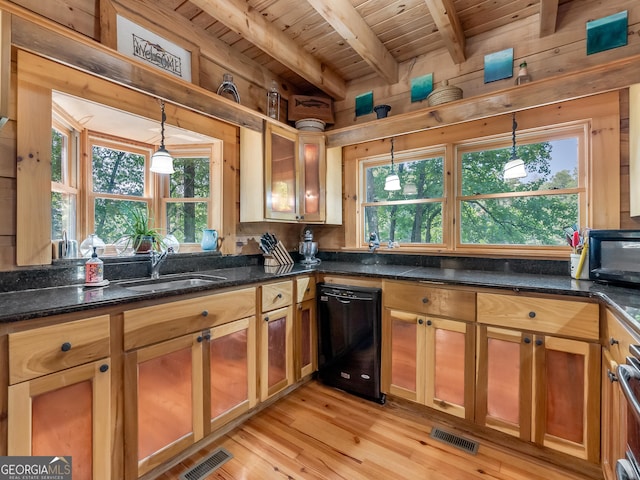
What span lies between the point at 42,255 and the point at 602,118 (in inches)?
133

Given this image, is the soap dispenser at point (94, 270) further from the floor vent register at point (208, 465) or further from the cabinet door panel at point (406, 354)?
the cabinet door panel at point (406, 354)

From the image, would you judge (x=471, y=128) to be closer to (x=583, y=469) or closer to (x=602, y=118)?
(x=602, y=118)

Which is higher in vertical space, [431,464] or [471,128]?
[471,128]

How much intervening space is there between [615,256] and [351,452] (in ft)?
5.92

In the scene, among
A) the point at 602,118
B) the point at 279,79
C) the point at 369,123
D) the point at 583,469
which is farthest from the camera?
the point at 279,79

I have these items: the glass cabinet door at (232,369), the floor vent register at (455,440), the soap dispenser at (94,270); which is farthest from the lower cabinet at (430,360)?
the soap dispenser at (94,270)

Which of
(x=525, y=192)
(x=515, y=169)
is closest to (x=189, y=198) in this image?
(x=515, y=169)

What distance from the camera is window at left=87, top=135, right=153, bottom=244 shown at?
86.6 inches

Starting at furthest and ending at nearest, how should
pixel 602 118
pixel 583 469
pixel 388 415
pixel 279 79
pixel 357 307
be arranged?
pixel 279 79 < pixel 357 307 < pixel 388 415 < pixel 602 118 < pixel 583 469

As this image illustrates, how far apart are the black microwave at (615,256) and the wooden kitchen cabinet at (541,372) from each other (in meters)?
0.25

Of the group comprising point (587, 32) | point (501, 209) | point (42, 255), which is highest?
point (587, 32)

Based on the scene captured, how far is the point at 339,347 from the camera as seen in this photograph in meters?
2.31

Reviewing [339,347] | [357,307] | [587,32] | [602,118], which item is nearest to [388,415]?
[339,347]

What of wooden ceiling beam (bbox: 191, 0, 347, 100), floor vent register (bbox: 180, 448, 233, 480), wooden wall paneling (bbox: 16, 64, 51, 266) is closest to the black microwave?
floor vent register (bbox: 180, 448, 233, 480)
